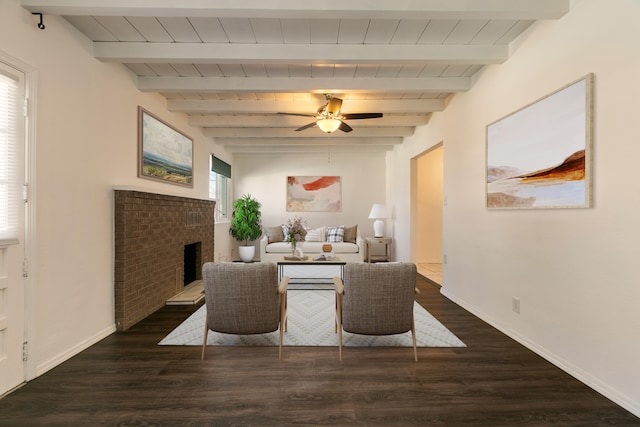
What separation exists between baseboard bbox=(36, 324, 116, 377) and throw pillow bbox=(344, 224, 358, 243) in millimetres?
4756

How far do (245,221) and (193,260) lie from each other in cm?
214

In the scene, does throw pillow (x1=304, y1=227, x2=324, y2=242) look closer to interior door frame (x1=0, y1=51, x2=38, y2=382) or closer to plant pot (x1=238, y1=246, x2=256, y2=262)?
plant pot (x1=238, y1=246, x2=256, y2=262)

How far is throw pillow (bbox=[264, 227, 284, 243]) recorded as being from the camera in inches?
272

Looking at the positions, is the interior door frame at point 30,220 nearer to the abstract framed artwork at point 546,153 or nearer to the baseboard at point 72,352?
the baseboard at point 72,352

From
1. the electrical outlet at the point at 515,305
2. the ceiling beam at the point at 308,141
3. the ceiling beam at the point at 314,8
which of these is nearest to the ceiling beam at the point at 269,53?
the ceiling beam at the point at 314,8

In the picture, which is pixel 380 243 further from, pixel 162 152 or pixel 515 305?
pixel 162 152

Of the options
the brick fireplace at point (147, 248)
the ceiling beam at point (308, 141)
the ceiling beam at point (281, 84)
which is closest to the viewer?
the brick fireplace at point (147, 248)

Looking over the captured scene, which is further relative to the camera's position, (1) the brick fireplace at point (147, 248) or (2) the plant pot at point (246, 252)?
(2) the plant pot at point (246, 252)

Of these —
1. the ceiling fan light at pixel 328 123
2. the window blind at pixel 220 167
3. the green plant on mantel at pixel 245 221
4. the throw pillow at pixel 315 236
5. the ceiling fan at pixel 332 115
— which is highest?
the ceiling fan at pixel 332 115

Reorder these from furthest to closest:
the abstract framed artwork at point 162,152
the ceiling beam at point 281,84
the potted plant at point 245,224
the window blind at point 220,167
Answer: the potted plant at point 245,224 < the window blind at point 220,167 < the abstract framed artwork at point 162,152 < the ceiling beam at point 281,84

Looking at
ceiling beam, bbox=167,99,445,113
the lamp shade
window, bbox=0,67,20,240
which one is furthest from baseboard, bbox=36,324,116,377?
the lamp shade

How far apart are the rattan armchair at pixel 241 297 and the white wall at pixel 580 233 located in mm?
2158

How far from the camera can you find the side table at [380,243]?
6.73 m

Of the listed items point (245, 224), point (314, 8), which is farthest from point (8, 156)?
point (245, 224)
